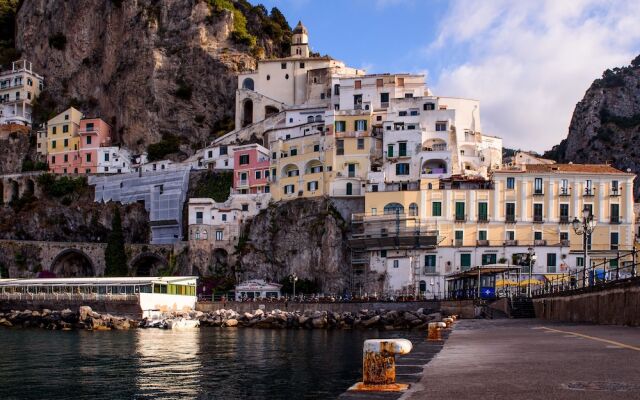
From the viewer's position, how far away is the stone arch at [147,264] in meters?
84.4

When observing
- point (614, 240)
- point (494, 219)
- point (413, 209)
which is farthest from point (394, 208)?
point (614, 240)

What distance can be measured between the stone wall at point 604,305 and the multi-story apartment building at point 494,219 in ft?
112

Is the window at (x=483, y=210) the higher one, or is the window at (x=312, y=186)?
the window at (x=312, y=186)

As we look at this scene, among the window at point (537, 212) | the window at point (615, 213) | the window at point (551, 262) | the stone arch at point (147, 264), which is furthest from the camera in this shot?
the stone arch at point (147, 264)

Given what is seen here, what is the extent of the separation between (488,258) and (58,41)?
79777 mm

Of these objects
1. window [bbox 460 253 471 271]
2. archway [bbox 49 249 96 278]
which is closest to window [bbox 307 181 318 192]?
window [bbox 460 253 471 271]

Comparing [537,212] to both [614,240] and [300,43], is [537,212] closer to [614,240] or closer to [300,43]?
[614,240]

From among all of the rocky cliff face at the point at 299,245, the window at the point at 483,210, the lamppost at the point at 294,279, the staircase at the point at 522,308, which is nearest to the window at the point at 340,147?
the rocky cliff face at the point at 299,245

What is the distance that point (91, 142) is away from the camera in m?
104

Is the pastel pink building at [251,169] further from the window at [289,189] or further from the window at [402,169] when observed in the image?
the window at [402,169]

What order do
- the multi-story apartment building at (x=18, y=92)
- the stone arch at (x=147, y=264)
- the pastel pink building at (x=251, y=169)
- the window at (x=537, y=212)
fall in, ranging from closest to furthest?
1. the window at (x=537, y=212)
2. the stone arch at (x=147, y=264)
3. the pastel pink building at (x=251, y=169)
4. the multi-story apartment building at (x=18, y=92)

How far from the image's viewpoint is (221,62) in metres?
106

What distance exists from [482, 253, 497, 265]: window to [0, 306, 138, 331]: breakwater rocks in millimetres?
29594

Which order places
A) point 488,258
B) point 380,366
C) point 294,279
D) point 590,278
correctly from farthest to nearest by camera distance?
point 294,279
point 488,258
point 590,278
point 380,366
